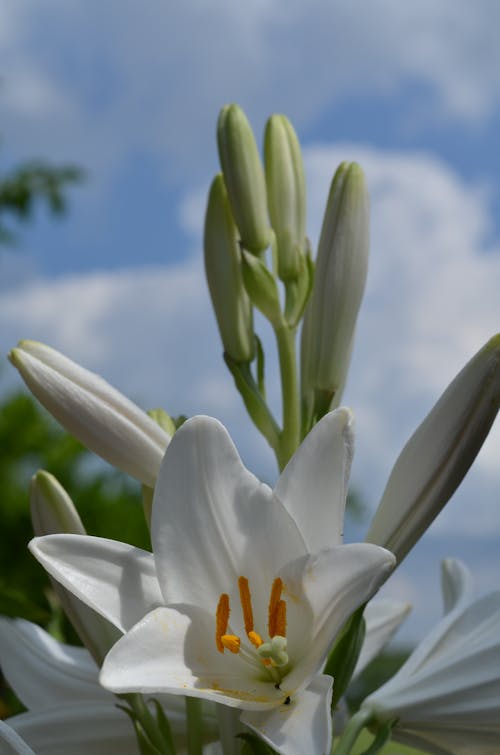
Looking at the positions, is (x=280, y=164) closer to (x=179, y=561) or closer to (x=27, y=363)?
(x=27, y=363)

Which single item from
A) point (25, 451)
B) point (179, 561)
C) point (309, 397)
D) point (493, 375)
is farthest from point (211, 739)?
point (25, 451)

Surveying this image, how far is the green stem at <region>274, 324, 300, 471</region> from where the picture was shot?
128cm

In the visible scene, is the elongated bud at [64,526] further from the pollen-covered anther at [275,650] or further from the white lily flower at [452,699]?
the white lily flower at [452,699]

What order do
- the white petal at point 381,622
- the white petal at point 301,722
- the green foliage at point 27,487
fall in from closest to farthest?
the white petal at point 301,722, the white petal at point 381,622, the green foliage at point 27,487

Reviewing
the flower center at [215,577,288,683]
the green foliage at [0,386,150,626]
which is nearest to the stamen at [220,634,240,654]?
the flower center at [215,577,288,683]

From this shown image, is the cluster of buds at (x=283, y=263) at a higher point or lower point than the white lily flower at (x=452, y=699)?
higher

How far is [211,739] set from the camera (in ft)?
4.00

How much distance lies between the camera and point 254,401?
132 centimetres

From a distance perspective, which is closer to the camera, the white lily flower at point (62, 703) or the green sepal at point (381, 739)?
the green sepal at point (381, 739)

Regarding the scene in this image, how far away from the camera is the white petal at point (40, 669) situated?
4.34 ft

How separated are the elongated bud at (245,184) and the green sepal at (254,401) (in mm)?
143

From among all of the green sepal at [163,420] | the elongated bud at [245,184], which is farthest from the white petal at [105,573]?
the elongated bud at [245,184]

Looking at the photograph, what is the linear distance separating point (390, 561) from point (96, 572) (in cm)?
29

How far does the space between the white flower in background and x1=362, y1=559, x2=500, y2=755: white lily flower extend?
24cm
